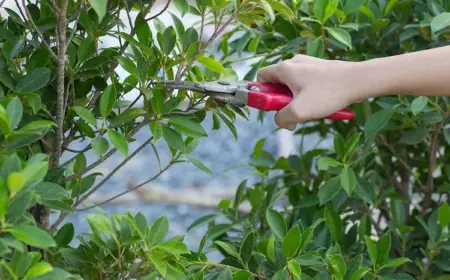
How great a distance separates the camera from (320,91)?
0.98 m

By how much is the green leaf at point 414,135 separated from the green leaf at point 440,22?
23 cm

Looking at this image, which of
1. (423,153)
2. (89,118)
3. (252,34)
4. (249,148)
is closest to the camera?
(89,118)

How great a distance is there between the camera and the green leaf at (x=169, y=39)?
39.0 inches

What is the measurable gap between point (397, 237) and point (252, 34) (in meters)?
0.45

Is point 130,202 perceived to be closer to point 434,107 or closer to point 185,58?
point 434,107

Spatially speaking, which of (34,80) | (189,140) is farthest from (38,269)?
(189,140)

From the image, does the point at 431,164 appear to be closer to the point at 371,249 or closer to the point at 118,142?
the point at 371,249

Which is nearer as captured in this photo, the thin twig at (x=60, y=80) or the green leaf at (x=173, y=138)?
the thin twig at (x=60, y=80)

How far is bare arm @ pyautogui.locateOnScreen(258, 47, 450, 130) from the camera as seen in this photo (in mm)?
974

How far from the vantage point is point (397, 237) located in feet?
4.62

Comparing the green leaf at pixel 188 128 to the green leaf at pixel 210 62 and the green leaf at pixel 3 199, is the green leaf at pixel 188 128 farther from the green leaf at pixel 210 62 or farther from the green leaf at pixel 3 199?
the green leaf at pixel 3 199

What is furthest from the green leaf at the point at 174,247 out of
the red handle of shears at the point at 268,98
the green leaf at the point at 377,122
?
the green leaf at the point at 377,122

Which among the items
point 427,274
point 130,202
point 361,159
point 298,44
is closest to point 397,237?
point 427,274

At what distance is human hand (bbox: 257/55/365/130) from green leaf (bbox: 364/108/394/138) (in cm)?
26
